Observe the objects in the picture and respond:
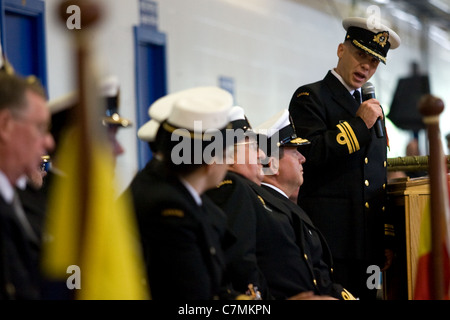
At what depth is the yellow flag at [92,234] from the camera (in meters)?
1.70

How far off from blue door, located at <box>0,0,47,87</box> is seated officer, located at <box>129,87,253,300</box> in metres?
3.35

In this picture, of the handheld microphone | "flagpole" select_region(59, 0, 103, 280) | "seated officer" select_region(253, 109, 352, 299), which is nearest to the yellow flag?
"flagpole" select_region(59, 0, 103, 280)

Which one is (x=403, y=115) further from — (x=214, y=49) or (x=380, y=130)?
(x=380, y=130)

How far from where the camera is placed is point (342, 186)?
4039mm

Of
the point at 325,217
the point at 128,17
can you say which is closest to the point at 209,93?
the point at 325,217

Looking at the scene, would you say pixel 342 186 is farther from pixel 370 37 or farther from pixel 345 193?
pixel 370 37

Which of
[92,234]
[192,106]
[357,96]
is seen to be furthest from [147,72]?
[92,234]

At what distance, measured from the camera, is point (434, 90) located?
14.7 meters

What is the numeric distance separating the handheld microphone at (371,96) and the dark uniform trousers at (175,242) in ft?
5.87

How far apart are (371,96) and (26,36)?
2.66 meters

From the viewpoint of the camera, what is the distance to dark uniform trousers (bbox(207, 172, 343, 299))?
299 cm

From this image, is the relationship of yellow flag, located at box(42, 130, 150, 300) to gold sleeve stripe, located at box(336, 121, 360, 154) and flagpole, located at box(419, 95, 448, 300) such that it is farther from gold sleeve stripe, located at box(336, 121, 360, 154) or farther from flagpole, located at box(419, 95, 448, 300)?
gold sleeve stripe, located at box(336, 121, 360, 154)

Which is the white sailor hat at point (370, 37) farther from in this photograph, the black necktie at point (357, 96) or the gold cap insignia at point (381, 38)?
the black necktie at point (357, 96)
